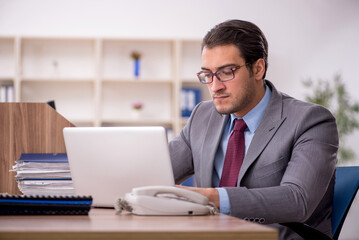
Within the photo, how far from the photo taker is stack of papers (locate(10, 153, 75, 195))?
1.54 m

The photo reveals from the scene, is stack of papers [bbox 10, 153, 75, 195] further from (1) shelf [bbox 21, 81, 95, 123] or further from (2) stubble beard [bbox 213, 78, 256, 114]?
(1) shelf [bbox 21, 81, 95, 123]

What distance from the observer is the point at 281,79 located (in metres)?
5.61

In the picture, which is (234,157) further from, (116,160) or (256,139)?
(116,160)

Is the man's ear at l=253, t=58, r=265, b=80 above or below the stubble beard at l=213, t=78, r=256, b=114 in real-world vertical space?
above

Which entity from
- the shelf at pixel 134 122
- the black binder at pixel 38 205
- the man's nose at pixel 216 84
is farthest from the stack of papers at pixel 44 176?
the shelf at pixel 134 122

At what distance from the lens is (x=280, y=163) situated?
66.3 inches

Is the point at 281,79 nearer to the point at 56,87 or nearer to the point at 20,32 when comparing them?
the point at 56,87

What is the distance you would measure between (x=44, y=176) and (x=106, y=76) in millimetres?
3930

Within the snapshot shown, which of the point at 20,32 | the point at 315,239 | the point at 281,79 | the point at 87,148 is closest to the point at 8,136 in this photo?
the point at 87,148

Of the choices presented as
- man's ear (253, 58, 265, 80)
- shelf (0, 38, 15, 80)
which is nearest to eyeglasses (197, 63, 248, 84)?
man's ear (253, 58, 265, 80)

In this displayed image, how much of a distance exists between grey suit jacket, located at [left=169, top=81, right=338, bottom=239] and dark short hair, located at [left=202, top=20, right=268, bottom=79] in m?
0.18

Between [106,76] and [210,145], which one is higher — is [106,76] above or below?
above

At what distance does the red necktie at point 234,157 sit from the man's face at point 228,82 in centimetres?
8

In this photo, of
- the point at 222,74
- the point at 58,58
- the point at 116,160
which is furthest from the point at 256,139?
the point at 58,58
